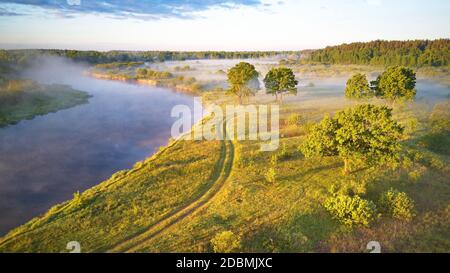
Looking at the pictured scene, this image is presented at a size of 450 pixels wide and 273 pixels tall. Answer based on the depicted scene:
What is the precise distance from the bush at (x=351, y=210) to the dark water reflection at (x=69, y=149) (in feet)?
88.8

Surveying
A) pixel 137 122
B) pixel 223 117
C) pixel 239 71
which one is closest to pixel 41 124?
→ pixel 137 122

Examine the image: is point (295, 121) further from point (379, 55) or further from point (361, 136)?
point (379, 55)

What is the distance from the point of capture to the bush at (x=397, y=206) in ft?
85.5

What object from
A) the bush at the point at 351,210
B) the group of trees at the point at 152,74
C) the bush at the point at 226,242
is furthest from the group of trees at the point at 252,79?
the group of trees at the point at 152,74

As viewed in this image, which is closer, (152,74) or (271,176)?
(271,176)

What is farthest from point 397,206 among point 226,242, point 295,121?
point 295,121

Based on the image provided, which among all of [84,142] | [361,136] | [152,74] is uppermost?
[152,74]

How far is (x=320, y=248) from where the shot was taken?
909 inches

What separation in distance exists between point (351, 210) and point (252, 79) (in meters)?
47.0

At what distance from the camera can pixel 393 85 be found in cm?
5462

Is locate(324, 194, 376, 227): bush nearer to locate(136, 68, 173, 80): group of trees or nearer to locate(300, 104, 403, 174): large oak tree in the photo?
locate(300, 104, 403, 174): large oak tree

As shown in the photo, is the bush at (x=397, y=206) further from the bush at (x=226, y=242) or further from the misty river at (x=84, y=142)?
the misty river at (x=84, y=142)

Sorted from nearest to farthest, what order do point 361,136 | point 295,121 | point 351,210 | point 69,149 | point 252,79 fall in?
point 351,210 < point 361,136 < point 69,149 < point 295,121 < point 252,79
